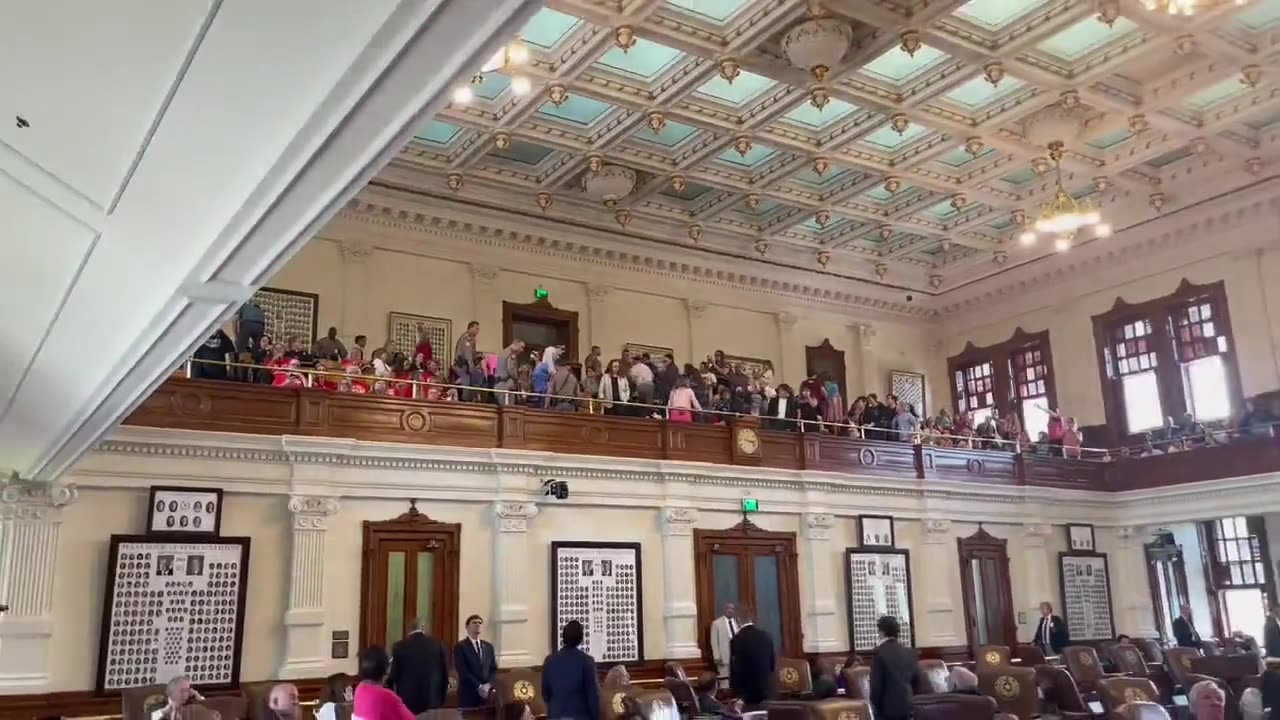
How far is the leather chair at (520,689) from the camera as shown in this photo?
32.0 feet

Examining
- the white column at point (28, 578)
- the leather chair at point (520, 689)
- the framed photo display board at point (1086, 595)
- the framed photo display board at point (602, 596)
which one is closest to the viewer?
the white column at point (28, 578)

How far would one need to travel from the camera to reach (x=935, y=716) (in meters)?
6.89

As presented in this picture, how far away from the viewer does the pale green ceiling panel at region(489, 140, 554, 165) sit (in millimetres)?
14766

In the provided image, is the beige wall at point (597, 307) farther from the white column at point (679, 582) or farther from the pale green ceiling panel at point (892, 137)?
the white column at point (679, 582)

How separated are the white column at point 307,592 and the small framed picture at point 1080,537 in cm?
1264

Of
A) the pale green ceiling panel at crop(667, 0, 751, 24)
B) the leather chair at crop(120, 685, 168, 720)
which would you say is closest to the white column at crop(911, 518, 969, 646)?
the pale green ceiling panel at crop(667, 0, 751, 24)

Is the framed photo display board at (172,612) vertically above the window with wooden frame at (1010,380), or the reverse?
the window with wooden frame at (1010,380)

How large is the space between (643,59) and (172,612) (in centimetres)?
827

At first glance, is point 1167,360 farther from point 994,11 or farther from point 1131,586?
point 994,11

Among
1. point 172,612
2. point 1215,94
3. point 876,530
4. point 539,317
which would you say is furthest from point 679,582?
point 1215,94

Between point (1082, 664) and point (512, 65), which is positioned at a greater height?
point (512, 65)

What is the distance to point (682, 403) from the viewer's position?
13.9m

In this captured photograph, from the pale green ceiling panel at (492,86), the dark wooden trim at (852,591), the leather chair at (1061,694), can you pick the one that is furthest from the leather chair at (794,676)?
the pale green ceiling panel at (492,86)

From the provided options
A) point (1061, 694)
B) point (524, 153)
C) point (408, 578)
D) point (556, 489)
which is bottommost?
point (1061, 694)
